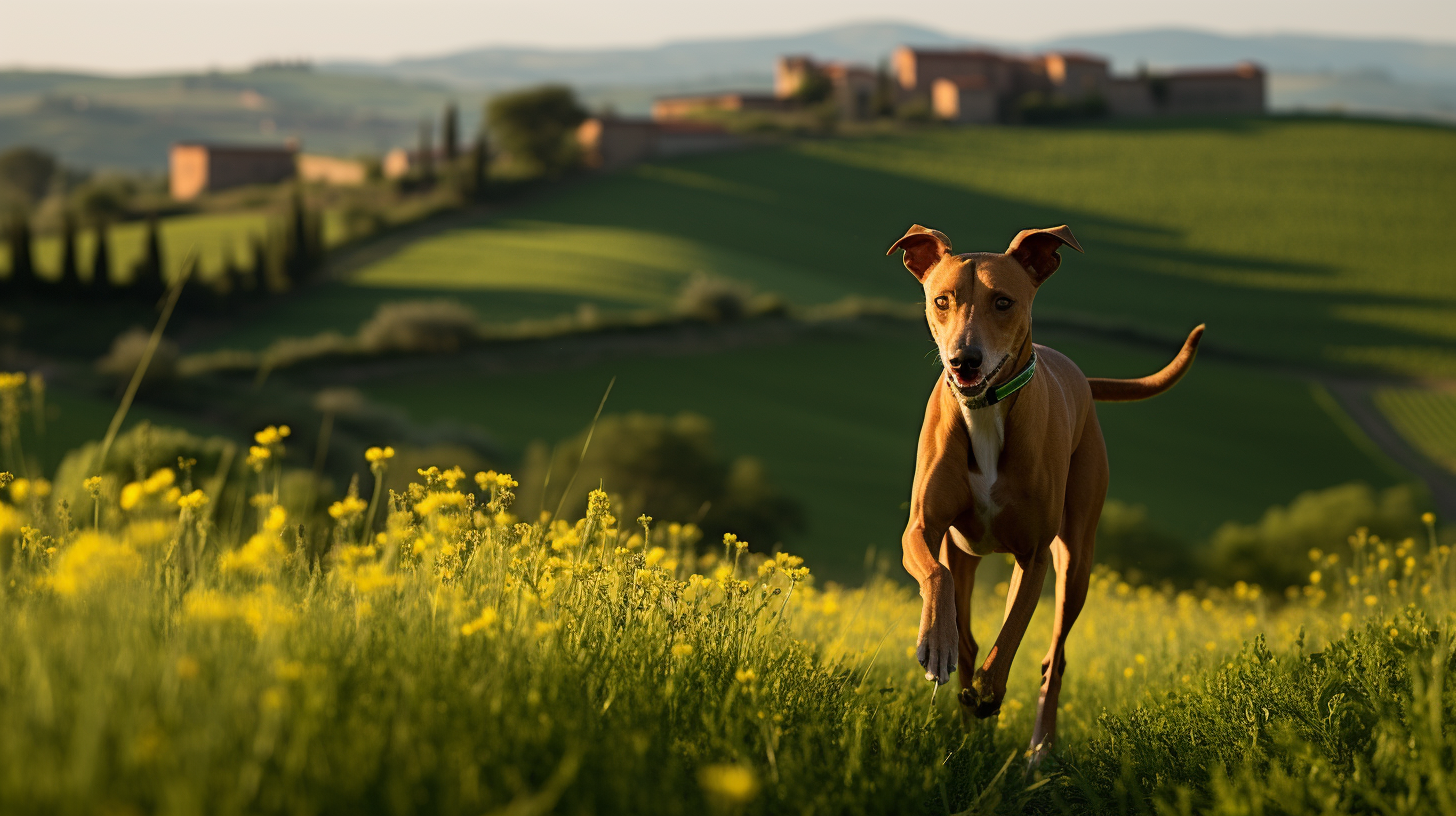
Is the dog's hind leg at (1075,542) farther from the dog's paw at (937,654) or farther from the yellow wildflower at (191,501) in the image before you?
the yellow wildflower at (191,501)

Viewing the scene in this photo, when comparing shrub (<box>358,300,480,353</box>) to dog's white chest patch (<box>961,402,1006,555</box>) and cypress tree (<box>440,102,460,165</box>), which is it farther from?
dog's white chest patch (<box>961,402,1006,555</box>)

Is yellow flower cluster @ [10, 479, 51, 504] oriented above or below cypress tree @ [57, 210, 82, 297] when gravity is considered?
above

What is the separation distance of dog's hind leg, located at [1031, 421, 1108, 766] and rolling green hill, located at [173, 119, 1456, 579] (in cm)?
2753

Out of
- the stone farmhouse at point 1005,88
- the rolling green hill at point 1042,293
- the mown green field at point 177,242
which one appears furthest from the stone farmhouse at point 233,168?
the stone farmhouse at point 1005,88

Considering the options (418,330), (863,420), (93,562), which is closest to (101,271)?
(418,330)

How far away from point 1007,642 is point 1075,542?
93cm

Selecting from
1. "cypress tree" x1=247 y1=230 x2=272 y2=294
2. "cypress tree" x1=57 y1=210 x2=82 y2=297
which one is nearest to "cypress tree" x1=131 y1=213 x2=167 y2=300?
"cypress tree" x1=57 y1=210 x2=82 y2=297

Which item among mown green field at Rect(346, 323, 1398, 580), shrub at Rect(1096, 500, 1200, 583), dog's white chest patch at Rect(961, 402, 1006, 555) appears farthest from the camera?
mown green field at Rect(346, 323, 1398, 580)

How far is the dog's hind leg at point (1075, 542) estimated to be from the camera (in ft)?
17.7

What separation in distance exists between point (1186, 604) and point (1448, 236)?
271 feet

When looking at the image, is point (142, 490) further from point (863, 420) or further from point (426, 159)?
point (426, 159)

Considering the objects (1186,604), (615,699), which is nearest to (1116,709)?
(615,699)

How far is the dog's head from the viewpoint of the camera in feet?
14.1

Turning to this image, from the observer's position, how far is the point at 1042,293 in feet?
236
